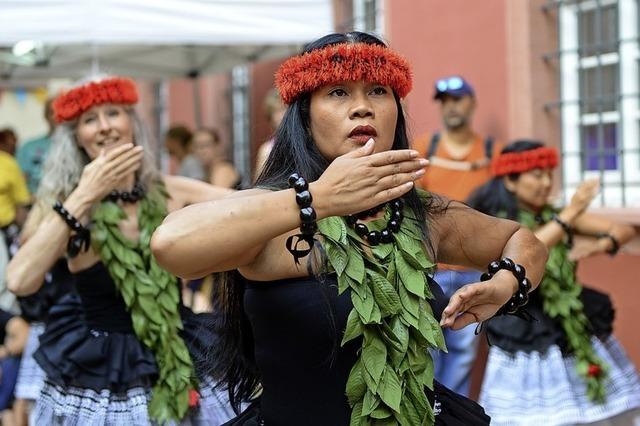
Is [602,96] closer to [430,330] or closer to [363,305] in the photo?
[430,330]

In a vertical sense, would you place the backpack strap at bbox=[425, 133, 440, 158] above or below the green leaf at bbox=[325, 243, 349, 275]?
above

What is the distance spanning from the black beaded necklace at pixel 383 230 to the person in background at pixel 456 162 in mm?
3376

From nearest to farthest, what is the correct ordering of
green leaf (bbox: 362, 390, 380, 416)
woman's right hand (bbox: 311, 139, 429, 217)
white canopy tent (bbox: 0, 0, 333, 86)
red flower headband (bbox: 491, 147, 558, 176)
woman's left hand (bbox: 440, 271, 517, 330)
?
1. woman's right hand (bbox: 311, 139, 429, 217)
2. woman's left hand (bbox: 440, 271, 517, 330)
3. green leaf (bbox: 362, 390, 380, 416)
4. red flower headband (bbox: 491, 147, 558, 176)
5. white canopy tent (bbox: 0, 0, 333, 86)

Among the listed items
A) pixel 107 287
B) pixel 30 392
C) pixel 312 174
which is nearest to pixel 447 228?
pixel 312 174

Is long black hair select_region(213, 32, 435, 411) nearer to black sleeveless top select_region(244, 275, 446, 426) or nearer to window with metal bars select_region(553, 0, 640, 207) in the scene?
black sleeveless top select_region(244, 275, 446, 426)

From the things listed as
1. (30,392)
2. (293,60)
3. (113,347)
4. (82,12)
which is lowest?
(30,392)

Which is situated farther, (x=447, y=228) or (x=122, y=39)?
(x=122, y=39)

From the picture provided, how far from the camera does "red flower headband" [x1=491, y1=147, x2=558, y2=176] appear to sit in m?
5.66

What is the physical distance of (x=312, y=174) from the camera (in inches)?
118

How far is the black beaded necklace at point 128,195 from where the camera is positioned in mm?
4887

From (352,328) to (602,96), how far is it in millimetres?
4549

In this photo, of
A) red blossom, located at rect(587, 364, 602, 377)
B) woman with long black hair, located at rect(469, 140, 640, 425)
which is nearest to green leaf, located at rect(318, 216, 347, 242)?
woman with long black hair, located at rect(469, 140, 640, 425)

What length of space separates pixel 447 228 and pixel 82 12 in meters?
4.49

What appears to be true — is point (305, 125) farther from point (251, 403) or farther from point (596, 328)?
point (596, 328)
